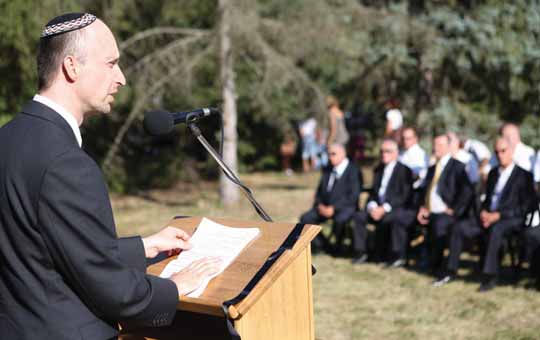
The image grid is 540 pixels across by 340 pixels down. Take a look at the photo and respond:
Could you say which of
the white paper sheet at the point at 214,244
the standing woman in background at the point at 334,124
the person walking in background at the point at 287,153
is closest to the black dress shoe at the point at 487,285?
the white paper sheet at the point at 214,244

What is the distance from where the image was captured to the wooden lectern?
2.39 m

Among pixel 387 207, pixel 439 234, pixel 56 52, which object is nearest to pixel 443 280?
pixel 439 234

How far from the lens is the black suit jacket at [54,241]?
6.08 ft

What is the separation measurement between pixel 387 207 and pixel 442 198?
2.64 feet

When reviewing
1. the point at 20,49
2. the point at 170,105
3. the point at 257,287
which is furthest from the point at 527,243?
the point at 20,49

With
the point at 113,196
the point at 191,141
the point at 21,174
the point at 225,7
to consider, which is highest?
the point at 225,7

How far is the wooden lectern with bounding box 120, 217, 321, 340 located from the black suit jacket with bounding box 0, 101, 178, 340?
0.44 metres

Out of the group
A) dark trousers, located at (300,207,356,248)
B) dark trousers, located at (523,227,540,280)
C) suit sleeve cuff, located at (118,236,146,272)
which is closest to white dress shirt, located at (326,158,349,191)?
dark trousers, located at (300,207,356,248)

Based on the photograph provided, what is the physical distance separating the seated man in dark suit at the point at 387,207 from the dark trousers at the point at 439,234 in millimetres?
411

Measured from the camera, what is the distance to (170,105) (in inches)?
497

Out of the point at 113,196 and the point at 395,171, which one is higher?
the point at 395,171

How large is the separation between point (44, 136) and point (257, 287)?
962 mm

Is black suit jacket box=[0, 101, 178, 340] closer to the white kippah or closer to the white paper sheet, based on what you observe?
the white kippah

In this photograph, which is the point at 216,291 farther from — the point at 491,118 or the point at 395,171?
the point at 491,118
